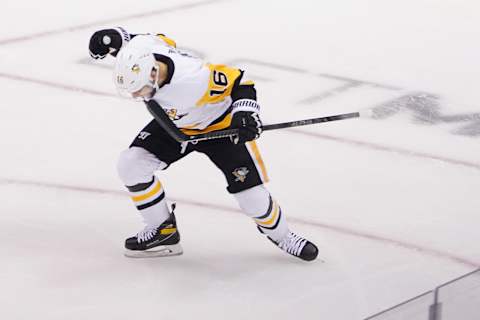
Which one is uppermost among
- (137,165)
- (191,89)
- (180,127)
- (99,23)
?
(99,23)

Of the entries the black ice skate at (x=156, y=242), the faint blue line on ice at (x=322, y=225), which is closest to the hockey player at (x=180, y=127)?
the black ice skate at (x=156, y=242)

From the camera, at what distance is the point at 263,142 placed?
509 cm

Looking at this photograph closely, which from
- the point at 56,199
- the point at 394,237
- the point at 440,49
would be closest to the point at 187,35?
the point at 440,49

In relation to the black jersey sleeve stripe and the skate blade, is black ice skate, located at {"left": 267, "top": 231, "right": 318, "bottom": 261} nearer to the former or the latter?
the skate blade

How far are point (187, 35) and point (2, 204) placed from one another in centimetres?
228

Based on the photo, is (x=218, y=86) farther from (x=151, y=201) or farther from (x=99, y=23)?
(x=99, y=23)

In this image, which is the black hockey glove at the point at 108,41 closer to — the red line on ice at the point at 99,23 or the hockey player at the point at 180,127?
the hockey player at the point at 180,127

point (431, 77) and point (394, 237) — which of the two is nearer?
point (394, 237)

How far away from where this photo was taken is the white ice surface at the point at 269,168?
380 cm

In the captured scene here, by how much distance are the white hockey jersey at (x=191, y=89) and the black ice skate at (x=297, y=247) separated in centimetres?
46

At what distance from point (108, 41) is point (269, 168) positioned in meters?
1.23

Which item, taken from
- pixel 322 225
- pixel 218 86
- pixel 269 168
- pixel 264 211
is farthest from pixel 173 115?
pixel 269 168

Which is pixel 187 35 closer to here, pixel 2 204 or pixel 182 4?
pixel 182 4

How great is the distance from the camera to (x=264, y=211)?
12.6ft
